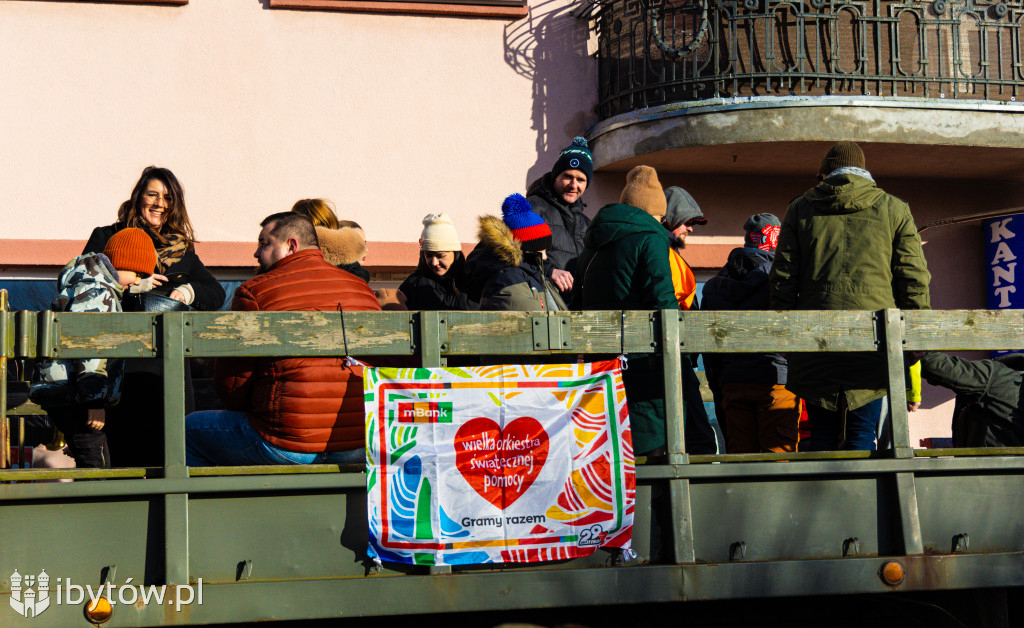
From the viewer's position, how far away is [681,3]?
9.39m

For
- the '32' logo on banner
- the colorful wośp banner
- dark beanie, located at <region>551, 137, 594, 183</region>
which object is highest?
dark beanie, located at <region>551, 137, 594, 183</region>

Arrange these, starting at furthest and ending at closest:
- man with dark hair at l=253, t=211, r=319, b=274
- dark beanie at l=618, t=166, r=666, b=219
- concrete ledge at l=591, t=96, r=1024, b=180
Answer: concrete ledge at l=591, t=96, r=1024, b=180 → dark beanie at l=618, t=166, r=666, b=219 → man with dark hair at l=253, t=211, r=319, b=274

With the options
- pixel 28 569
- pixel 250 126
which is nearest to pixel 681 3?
pixel 250 126

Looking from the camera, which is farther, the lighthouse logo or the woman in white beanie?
the woman in white beanie

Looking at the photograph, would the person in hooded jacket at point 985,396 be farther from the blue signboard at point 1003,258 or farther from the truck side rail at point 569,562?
the blue signboard at point 1003,258

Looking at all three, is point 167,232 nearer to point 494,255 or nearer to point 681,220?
point 494,255

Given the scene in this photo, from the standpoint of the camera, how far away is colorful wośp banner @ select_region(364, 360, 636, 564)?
3.63 meters

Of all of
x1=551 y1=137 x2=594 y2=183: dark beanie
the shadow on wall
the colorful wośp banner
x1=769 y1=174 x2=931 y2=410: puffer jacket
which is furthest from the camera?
the shadow on wall

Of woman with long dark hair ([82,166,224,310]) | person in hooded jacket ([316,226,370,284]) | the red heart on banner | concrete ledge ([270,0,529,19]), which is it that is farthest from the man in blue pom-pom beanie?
concrete ledge ([270,0,529,19])

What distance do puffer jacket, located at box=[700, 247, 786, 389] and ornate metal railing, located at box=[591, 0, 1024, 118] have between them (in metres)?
3.68

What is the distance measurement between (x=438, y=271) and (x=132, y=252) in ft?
5.64

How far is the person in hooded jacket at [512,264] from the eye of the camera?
467 centimetres

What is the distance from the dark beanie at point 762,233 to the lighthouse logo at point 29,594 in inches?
166

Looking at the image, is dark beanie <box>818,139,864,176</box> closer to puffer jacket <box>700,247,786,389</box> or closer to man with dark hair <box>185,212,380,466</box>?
puffer jacket <box>700,247,786,389</box>
